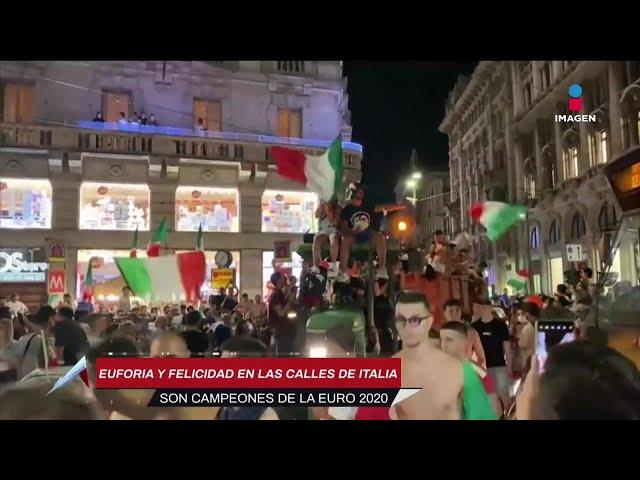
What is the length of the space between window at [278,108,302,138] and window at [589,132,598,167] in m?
2.00

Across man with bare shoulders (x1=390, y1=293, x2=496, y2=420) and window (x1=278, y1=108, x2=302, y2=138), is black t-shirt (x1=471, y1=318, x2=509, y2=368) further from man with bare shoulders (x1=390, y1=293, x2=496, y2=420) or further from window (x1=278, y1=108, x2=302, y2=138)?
window (x1=278, y1=108, x2=302, y2=138)

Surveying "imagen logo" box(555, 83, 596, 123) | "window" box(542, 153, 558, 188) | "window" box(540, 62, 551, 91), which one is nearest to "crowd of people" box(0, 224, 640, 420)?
"window" box(542, 153, 558, 188)

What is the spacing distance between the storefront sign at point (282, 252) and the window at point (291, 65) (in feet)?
4.18

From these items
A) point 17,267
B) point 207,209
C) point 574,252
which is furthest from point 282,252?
point 574,252

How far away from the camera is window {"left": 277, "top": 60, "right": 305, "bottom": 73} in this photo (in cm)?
385

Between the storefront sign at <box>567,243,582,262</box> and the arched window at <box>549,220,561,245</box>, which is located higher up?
the arched window at <box>549,220,561,245</box>

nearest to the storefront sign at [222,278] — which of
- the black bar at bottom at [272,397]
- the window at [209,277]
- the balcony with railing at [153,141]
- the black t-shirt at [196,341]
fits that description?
the window at [209,277]

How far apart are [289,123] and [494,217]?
1.72 metres

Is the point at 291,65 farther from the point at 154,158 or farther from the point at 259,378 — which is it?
the point at 259,378

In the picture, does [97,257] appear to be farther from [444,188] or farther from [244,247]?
[444,188]

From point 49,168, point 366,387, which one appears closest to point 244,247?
point 366,387

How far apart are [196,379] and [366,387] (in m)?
1.07

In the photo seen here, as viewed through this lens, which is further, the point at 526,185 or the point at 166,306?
the point at 526,185

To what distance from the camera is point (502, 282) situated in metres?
3.46
